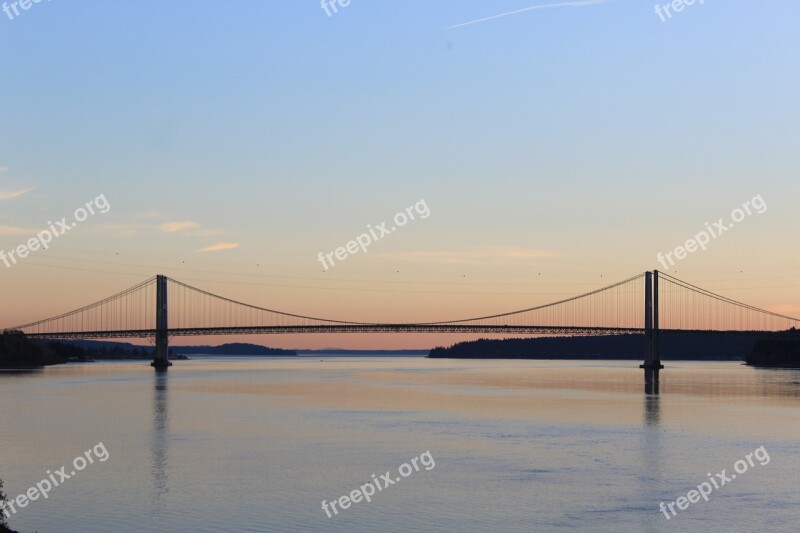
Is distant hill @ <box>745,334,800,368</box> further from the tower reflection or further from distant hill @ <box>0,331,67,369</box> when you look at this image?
the tower reflection

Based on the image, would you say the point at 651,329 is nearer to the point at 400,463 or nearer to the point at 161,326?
the point at 161,326

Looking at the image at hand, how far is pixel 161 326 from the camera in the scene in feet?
391

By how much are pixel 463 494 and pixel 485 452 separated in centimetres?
794

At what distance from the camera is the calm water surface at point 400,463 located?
20625mm

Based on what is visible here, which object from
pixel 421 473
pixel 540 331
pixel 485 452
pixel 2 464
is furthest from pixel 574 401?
pixel 540 331

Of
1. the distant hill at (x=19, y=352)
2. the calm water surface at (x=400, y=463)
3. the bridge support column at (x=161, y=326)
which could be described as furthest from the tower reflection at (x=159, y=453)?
the distant hill at (x=19, y=352)

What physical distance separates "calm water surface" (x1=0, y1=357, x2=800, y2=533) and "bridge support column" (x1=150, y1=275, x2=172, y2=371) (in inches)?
2571

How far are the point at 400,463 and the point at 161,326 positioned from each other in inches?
3730

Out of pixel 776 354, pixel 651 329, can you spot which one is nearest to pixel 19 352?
pixel 651 329

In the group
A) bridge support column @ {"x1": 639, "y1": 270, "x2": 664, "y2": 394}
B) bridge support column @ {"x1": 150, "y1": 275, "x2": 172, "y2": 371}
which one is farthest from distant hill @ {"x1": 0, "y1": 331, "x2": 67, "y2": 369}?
bridge support column @ {"x1": 639, "y1": 270, "x2": 664, "y2": 394}

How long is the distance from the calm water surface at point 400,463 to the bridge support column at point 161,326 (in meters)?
65.3

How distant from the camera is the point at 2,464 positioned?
27547mm

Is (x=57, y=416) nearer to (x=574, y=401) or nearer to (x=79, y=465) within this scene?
(x=79, y=465)

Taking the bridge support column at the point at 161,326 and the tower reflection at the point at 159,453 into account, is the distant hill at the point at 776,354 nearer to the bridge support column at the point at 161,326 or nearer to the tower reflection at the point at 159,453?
the bridge support column at the point at 161,326
